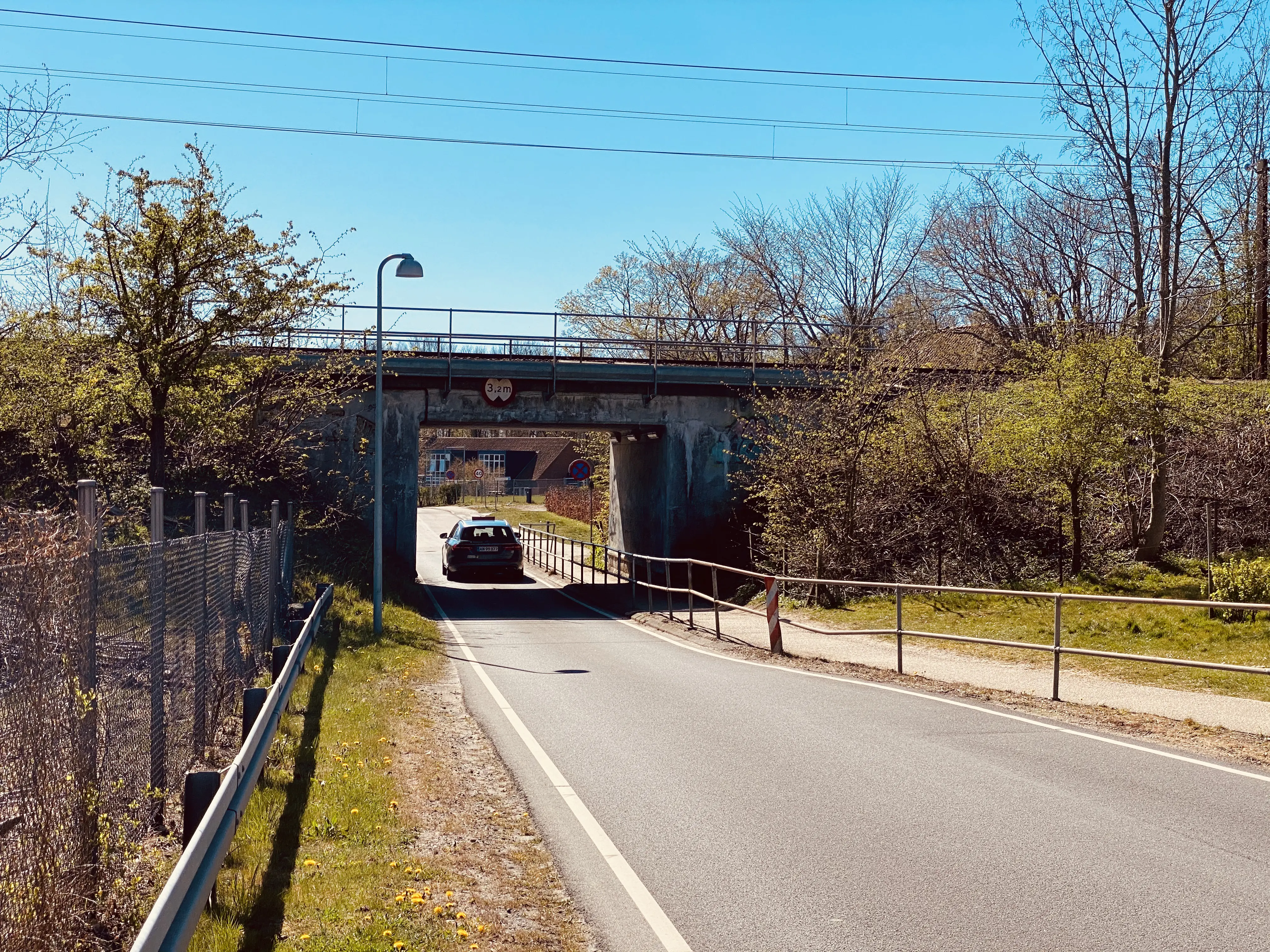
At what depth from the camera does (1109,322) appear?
104ft

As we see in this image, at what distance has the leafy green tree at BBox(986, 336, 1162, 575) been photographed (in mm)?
22406

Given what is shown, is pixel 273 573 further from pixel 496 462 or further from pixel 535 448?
pixel 496 462

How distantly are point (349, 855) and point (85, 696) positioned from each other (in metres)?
2.20

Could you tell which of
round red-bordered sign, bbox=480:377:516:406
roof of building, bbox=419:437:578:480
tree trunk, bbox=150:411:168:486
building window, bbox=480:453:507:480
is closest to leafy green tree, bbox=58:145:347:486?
tree trunk, bbox=150:411:168:486

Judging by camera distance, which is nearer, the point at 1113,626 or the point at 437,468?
the point at 1113,626

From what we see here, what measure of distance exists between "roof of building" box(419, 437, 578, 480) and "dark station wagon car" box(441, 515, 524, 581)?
2257 inches

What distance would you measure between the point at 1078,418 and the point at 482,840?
717 inches

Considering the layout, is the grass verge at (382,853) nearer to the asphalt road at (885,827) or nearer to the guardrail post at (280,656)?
the asphalt road at (885,827)

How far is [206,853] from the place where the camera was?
15.7ft

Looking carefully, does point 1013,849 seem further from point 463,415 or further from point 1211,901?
point 463,415

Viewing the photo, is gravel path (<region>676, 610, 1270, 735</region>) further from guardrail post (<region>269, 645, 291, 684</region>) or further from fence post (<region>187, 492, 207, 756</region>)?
fence post (<region>187, 492, 207, 756</region>)

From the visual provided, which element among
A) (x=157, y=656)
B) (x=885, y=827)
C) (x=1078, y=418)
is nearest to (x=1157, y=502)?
(x=1078, y=418)

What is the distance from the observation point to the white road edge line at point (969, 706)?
28.9ft

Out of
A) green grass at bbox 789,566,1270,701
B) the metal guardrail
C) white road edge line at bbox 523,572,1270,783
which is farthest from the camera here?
green grass at bbox 789,566,1270,701
